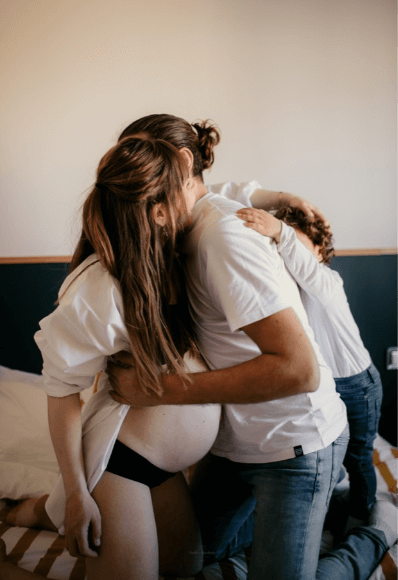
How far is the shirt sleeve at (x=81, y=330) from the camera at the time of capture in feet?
2.58

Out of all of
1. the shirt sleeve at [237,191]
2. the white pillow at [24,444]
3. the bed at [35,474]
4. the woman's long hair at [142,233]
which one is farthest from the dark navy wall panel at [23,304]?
the woman's long hair at [142,233]

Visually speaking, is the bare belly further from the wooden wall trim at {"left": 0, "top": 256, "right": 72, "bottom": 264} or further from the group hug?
the wooden wall trim at {"left": 0, "top": 256, "right": 72, "bottom": 264}

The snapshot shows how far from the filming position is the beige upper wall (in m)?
1.66

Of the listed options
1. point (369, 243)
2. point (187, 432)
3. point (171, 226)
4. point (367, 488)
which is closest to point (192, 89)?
point (369, 243)

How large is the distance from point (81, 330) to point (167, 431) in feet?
0.84

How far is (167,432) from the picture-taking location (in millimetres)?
863

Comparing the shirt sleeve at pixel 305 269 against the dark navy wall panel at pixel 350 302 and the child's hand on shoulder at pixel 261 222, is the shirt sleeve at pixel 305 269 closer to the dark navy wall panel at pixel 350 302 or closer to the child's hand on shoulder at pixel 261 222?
the child's hand on shoulder at pixel 261 222

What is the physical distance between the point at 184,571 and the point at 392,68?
6.35 ft

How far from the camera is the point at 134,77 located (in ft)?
5.61

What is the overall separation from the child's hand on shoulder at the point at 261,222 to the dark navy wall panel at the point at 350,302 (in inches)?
40.2

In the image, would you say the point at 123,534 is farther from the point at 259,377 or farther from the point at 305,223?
the point at 305,223

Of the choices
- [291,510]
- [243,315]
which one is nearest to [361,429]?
[291,510]

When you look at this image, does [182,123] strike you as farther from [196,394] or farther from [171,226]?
[196,394]

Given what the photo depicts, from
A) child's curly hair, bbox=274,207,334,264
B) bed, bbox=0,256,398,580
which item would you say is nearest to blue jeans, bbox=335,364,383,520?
bed, bbox=0,256,398,580
